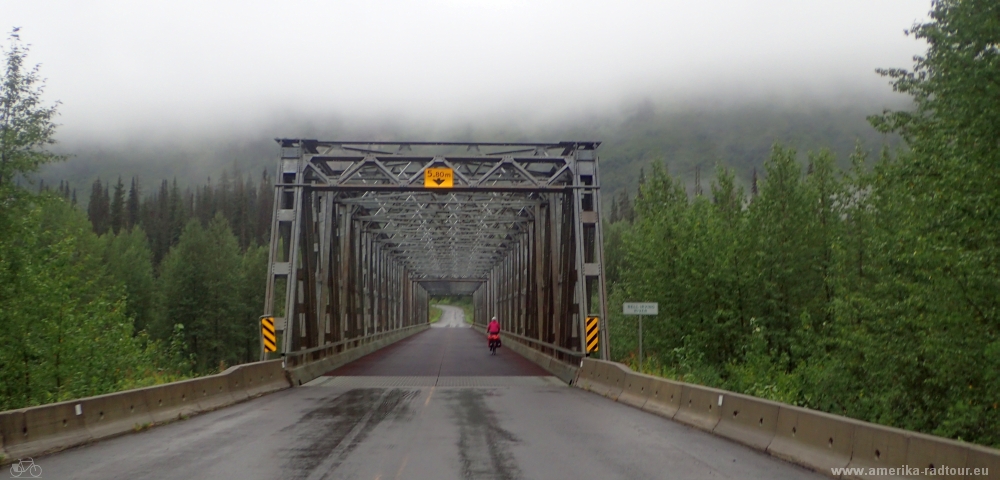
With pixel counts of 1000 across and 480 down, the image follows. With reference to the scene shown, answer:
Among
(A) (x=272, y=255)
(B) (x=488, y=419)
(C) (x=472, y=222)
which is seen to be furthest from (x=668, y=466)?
(C) (x=472, y=222)

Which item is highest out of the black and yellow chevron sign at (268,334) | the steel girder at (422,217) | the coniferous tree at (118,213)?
the coniferous tree at (118,213)

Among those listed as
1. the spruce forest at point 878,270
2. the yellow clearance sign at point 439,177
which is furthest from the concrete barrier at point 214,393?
the spruce forest at point 878,270

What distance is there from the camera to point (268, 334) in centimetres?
1986

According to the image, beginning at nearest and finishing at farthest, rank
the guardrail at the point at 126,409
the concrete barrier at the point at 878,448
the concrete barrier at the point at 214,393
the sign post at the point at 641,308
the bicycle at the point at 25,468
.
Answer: the concrete barrier at the point at 878,448, the bicycle at the point at 25,468, the guardrail at the point at 126,409, the concrete barrier at the point at 214,393, the sign post at the point at 641,308

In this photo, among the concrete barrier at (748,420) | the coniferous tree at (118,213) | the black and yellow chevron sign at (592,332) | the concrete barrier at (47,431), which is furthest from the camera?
the coniferous tree at (118,213)

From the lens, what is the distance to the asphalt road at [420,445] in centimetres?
822

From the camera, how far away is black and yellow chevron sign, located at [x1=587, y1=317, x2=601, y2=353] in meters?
20.8

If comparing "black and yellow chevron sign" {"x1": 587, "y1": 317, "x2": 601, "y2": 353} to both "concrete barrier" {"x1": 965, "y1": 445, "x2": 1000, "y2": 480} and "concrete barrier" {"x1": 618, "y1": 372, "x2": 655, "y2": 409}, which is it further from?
"concrete barrier" {"x1": 965, "y1": 445, "x2": 1000, "y2": 480}

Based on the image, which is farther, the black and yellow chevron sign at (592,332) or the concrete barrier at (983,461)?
the black and yellow chevron sign at (592,332)

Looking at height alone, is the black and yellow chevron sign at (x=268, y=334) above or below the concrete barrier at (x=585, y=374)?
above

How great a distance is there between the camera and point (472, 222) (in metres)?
44.1

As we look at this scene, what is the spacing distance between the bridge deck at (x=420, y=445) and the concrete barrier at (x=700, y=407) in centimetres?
27

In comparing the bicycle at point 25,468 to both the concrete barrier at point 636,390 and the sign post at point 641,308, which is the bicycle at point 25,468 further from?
the sign post at point 641,308

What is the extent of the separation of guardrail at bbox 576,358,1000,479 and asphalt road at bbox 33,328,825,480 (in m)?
0.25
